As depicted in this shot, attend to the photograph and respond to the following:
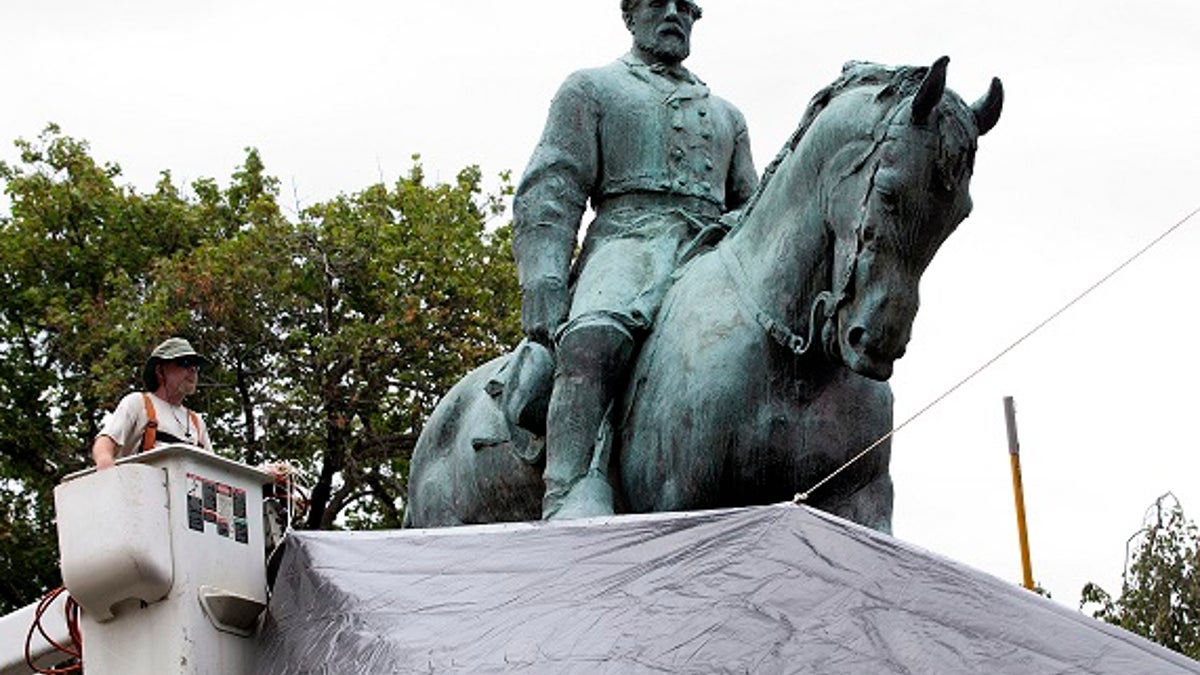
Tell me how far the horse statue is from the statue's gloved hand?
601 millimetres

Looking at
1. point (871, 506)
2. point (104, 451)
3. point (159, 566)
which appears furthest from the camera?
point (871, 506)

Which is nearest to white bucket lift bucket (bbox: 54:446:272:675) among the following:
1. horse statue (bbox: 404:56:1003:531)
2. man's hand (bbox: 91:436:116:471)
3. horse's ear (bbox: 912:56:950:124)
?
man's hand (bbox: 91:436:116:471)

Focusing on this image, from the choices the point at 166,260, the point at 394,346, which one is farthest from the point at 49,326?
the point at 394,346

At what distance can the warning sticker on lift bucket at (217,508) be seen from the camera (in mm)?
9852

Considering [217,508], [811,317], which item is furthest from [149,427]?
[811,317]

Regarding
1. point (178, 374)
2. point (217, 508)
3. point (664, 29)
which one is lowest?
point (217, 508)

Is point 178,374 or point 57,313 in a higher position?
point 57,313

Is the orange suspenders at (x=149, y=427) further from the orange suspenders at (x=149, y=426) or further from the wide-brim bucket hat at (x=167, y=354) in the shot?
the wide-brim bucket hat at (x=167, y=354)

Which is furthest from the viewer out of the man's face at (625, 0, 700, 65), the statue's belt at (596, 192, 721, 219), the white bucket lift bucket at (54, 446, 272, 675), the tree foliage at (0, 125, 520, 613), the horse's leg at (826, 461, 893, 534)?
the tree foliage at (0, 125, 520, 613)

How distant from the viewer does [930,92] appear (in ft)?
35.4

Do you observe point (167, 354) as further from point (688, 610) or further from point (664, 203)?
point (688, 610)

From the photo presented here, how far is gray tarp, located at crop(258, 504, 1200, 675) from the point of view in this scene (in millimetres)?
8539

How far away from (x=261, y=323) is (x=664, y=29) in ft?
58.4

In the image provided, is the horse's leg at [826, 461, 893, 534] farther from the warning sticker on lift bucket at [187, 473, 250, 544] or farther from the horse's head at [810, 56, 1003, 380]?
the warning sticker on lift bucket at [187, 473, 250, 544]
